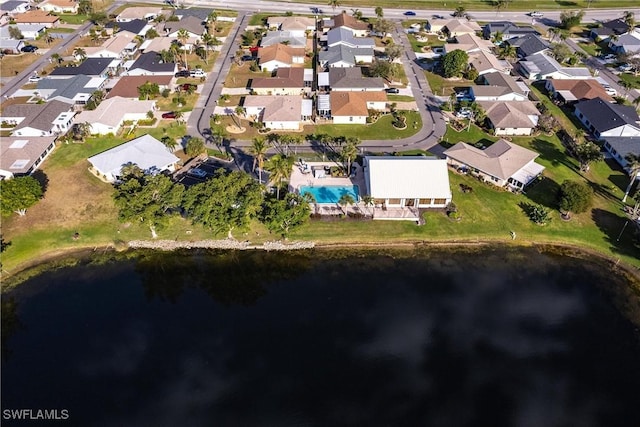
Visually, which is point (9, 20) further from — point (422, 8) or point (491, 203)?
point (491, 203)

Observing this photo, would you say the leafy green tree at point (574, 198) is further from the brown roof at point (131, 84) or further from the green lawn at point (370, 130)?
the brown roof at point (131, 84)

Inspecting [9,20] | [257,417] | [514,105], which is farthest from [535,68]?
[9,20]

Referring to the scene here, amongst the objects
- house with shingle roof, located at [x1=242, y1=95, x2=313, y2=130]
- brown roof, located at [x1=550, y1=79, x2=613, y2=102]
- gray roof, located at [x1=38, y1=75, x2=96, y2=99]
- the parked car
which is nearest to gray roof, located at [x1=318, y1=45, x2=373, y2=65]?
house with shingle roof, located at [x1=242, y1=95, x2=313, y2=130]

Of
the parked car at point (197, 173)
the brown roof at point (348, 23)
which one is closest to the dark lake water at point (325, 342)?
the parked car at point (197, 173)

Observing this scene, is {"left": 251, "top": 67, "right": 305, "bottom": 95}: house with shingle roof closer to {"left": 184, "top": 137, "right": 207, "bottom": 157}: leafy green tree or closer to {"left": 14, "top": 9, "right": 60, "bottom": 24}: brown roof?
{"left": 184, "top": 137, "right": 207, "bottom": 157}: leafy green tree

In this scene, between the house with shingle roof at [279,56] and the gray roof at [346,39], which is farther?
the gray roof at [346,39]

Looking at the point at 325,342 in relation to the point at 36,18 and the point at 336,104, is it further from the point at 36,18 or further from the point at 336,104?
the point at 36,18

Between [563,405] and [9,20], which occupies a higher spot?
[9,20]
